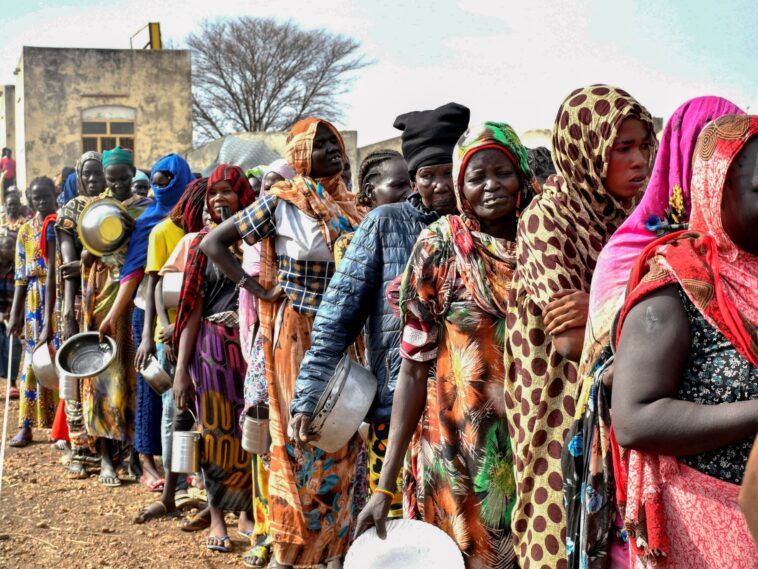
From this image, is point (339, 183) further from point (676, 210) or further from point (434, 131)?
point (676, 210)

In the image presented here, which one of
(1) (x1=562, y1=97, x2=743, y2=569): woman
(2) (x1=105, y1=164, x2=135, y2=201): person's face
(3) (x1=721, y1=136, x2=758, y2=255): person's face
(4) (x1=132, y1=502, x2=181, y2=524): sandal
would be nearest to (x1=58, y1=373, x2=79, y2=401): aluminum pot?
(4) (x1=132, y1=502, x2=181, y2=524): sandal

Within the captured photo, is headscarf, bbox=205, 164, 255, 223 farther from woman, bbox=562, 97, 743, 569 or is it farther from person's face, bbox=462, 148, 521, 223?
woman, bbox=562, 97, 743, 569

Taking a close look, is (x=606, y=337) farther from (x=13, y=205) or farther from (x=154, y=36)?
(x=154, y=36)

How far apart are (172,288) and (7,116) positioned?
114ft

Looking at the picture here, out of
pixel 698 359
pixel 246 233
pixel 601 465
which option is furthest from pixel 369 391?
pixel 698 359

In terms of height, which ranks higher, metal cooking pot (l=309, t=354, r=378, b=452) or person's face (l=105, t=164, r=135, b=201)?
person's face (l=105, t=164, r=135, b=201)

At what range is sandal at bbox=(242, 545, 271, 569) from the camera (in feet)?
18.5

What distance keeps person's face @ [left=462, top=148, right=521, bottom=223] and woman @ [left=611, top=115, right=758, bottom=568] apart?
123 centimetres

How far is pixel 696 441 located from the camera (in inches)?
77.0

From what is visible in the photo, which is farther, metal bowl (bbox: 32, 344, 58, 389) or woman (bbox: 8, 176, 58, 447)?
woman (bbox: 8, 176, 58, 447)

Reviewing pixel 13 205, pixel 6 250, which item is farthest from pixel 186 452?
pixel 13 205

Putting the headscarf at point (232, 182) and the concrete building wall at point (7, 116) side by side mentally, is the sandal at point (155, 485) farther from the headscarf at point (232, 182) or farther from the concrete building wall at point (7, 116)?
the concrete building wall at point (7, 116)

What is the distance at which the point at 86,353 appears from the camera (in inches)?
306

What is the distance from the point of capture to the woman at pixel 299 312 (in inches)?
195
